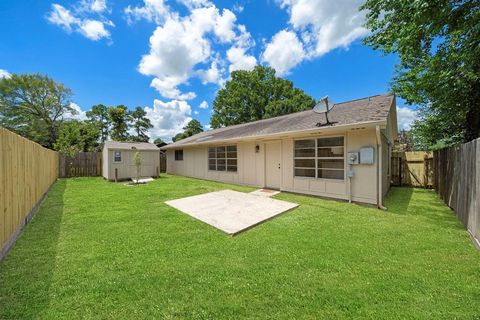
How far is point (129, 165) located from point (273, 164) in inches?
396

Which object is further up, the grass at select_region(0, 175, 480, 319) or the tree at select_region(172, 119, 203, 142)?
the tree at select_region(172, 119, 203, 142)

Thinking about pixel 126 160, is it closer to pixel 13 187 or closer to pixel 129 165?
pixel 129 165

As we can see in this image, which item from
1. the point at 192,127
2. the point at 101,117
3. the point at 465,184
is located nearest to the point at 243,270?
the point at 465,184

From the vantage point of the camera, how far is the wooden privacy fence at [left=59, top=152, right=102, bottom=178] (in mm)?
14281

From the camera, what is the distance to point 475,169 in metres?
3.61

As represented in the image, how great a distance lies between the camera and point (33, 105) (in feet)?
81.7

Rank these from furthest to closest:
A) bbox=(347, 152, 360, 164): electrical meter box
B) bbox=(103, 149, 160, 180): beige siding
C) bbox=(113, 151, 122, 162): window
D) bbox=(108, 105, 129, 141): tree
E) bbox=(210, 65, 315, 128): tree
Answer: bbox=(210, 65, 315, 128): tree → bbox=(108, 105, 129, 141): tree → bbox=(113, 151, 122, 162): window → bbox=(103, 149, 160, 180): beige siding → bbox=(347, 152, 360, 164): electrical meter box

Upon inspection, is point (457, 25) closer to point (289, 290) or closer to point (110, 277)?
point (289, 290)

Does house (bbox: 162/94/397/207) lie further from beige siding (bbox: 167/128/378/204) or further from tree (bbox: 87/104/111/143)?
tree (bbox: 87/104/111/143)

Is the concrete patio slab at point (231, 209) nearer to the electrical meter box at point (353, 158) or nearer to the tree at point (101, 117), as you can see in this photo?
the electrical meter box at point (353, 158)

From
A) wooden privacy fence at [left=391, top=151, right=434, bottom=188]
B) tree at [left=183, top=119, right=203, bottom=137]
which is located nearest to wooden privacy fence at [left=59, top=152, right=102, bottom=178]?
wooden privacy fence at [left=391, top=151, right=434, bottom=188]

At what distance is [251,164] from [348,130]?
179 inches

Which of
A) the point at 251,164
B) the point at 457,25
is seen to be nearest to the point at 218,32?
the point at 251,164

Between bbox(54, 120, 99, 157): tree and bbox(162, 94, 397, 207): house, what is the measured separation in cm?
1774
